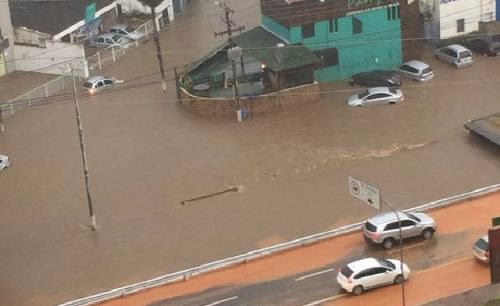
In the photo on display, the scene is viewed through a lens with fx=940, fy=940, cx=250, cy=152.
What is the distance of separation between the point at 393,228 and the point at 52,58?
27.2 metres

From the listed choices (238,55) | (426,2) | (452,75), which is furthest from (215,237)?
(426,2)

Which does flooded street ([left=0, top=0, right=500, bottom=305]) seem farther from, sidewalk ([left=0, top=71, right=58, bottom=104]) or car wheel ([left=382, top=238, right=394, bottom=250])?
sidewalk ([left=0, top=71, right=58, bottom=104])

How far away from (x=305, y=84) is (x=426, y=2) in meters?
10.4

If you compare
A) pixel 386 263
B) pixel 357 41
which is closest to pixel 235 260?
pixel 386 263

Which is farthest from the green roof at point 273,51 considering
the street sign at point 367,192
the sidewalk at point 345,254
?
the street sign at point 367,192

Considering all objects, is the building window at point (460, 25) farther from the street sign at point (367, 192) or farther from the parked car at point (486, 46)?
the street sign at point (367, 192)

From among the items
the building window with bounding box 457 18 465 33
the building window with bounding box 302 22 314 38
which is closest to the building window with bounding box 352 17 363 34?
the building window with bounding box 302 22 314 38

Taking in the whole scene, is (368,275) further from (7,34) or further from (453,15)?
(7,34)

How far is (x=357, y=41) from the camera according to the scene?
4509cm

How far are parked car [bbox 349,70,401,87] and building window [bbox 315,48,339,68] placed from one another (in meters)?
1.28

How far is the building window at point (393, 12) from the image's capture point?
1780 inches

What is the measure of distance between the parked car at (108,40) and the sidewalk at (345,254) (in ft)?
85.4

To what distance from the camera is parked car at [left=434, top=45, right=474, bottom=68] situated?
1761 inches

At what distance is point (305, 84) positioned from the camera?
138 feet
